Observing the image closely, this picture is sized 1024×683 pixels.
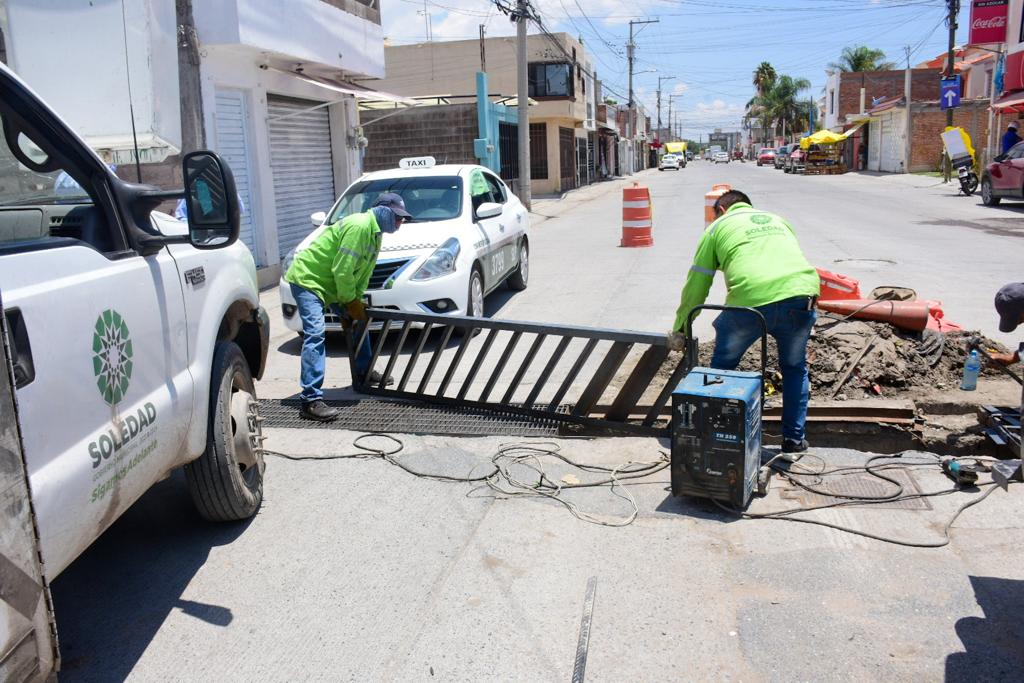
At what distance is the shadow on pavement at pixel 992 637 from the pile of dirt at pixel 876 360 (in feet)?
9.24

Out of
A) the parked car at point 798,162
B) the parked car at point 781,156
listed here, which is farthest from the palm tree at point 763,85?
the parked car at point 798,162

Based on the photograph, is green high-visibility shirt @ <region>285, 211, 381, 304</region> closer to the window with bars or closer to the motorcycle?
the motorcycle

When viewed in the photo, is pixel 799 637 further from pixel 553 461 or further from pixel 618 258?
pixel 618 258

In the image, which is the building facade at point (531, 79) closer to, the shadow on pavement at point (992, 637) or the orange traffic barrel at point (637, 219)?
the orange traffic barrel at point (637, 219)

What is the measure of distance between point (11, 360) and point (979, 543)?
4228 mm

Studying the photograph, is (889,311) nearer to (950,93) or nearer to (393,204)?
(393,204)

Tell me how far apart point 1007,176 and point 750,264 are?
21.1 metres

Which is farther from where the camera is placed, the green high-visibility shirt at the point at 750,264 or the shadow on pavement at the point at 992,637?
the green high-visibility shirt at the point at 750,264

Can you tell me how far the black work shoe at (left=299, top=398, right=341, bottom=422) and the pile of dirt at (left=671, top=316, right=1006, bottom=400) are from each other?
3161mm

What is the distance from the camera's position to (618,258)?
15242mm

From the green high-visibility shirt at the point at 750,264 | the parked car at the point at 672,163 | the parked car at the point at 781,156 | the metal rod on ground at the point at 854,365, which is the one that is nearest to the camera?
the green high-visibility shirt at the point at 750,264

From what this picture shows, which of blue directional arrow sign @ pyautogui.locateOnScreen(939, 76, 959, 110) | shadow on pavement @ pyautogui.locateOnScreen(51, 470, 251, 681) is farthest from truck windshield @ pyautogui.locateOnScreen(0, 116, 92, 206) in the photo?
blue directional arrow sign @ pyautogui.locateOnScreen(939, 76, 959, 110)

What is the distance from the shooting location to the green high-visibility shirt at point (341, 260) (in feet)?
21.5

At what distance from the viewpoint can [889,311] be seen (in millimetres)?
7383
